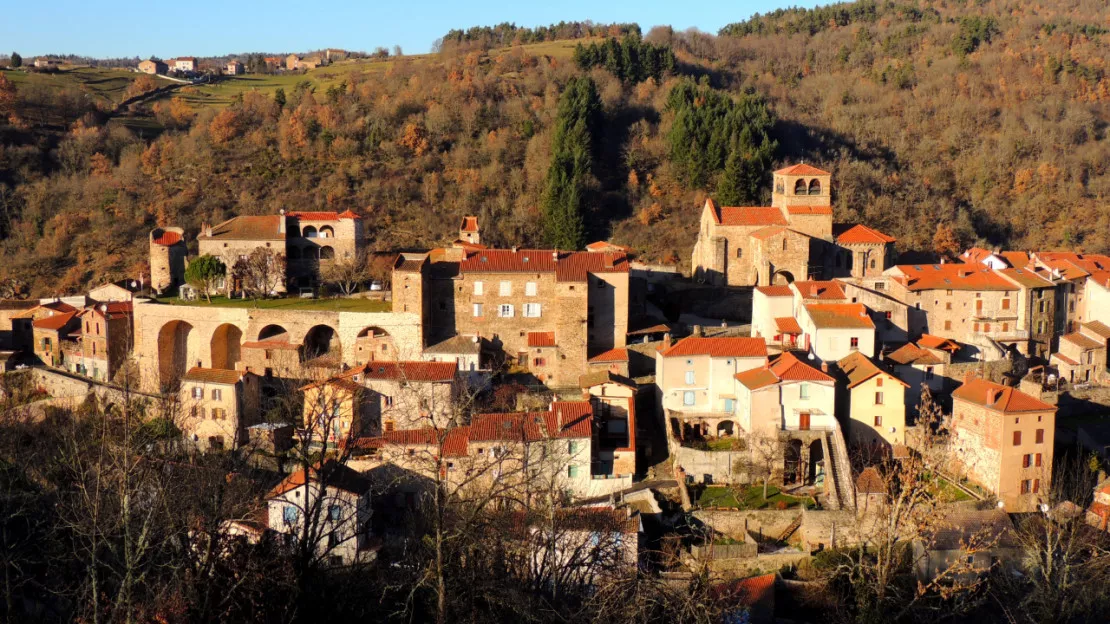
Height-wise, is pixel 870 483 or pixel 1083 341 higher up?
pixel 1083 341

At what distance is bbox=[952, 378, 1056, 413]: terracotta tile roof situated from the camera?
30531 mm

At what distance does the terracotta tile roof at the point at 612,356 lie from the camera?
3669cm

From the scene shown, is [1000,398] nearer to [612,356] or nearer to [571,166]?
[612,356]

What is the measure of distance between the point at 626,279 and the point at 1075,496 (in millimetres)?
15549

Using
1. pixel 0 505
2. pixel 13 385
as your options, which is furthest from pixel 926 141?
pixel 0 505

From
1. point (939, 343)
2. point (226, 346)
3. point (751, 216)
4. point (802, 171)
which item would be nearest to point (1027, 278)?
point (939, 343)

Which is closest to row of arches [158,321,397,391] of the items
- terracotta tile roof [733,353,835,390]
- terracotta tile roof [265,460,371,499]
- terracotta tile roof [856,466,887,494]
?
terracotta tile roof [265,460,371,499]

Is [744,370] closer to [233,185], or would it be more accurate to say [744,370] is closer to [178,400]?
[178,400]

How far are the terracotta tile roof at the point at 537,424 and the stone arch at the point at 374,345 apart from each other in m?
6.62

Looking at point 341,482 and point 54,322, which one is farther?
point 54,322

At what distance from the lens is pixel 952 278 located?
1602 inches

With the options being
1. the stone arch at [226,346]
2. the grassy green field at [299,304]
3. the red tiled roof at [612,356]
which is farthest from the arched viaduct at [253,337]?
the red tiled roof at [612,356]

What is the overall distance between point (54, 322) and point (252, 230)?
27.9 ft

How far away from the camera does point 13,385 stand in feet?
135
